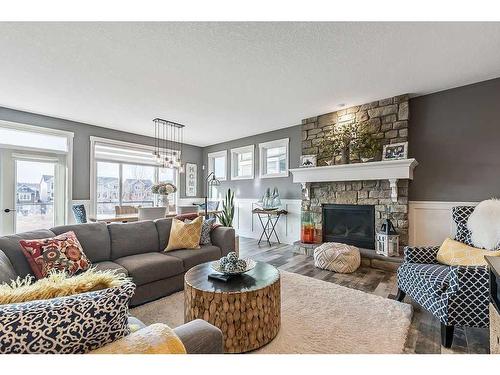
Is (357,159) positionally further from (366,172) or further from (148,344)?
(148,344)

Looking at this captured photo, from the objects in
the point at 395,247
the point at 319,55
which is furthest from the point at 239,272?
the point at 395,247

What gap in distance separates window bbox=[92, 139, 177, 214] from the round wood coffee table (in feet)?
14.9

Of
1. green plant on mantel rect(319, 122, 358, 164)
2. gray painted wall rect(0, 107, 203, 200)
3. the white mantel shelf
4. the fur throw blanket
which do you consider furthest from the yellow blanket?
gray painted wall rect(0, 107, 203, 200)

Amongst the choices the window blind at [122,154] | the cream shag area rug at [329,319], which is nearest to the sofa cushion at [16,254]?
the cream shag area rug at [329,319]

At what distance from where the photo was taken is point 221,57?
2.60 m

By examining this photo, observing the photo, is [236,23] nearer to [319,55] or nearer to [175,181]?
[319,55]

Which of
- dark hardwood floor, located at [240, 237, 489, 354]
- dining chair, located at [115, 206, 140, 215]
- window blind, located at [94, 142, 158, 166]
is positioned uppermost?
window blind, located at [94, 142, 158, 166]

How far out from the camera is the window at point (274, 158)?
5.51 meters

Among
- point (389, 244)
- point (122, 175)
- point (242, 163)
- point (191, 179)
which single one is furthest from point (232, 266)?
point (191, 179)

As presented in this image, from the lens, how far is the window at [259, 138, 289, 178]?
5512 millimetres

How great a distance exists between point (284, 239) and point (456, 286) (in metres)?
3.75

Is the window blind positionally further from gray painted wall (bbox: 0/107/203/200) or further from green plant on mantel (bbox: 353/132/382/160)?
green plant on mantel (bbox: 353/132/382/160)

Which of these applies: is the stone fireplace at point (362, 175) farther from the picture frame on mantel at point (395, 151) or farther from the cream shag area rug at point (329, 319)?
the cream shag area rug at point (329, 319)

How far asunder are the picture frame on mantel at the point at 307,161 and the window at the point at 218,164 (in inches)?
107
